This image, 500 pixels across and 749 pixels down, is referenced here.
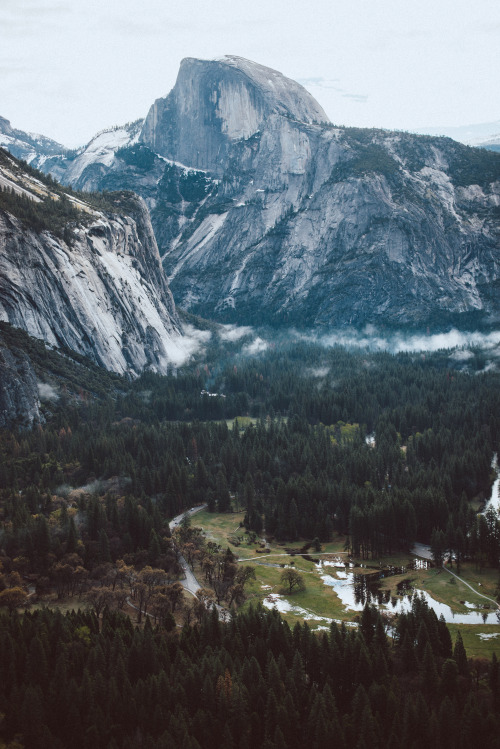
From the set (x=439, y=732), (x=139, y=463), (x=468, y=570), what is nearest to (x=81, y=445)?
(x=139, y=463)


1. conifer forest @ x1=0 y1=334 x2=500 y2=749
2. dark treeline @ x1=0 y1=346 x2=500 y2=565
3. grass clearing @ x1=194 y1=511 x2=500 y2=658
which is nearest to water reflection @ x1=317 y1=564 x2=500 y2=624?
grass clearing @ x1=194 y1=511 x2=500 y2=658

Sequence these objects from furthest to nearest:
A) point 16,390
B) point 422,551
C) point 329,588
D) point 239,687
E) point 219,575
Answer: point 16,390 → point 422,551 → point 329,588 → point 219,575 → point 239,687

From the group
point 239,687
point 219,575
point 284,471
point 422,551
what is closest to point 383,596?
point 422,551

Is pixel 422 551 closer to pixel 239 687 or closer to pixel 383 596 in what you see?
pixel 383 596

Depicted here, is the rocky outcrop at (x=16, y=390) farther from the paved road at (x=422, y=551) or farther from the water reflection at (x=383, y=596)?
the paved road at (x=422, y=551)

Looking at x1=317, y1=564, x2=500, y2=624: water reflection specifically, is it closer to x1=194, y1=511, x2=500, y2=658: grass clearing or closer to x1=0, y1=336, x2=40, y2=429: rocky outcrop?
x1=194, y1=511, x2=500, y2=658: grass clearing

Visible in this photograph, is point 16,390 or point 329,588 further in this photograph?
point 16,390

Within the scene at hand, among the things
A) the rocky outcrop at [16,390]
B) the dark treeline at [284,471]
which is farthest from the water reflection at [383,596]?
the rocky outcrop at [16,390]

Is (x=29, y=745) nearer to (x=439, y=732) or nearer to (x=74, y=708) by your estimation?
(x=74, y=708)
